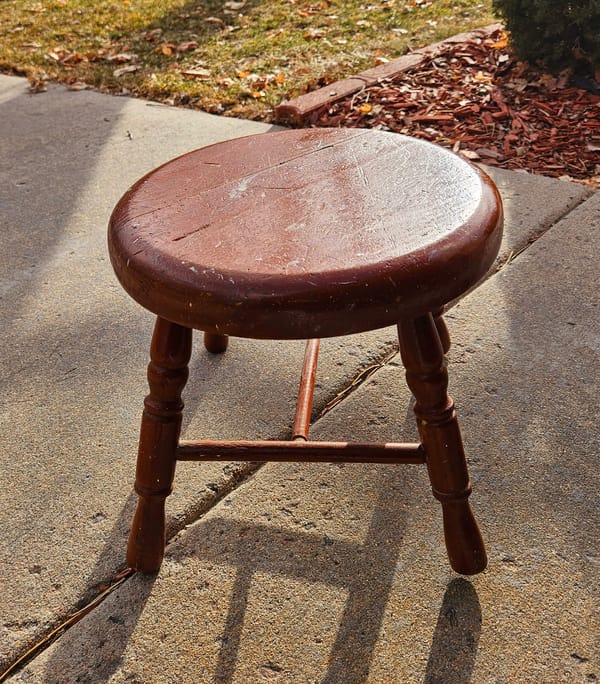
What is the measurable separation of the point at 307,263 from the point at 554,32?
3181 millimetres

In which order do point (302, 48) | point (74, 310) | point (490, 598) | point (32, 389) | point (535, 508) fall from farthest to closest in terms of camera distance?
point (302, 48)
point (74, 310)
point (32, 389)
point (535, 508)
point (490, 598)

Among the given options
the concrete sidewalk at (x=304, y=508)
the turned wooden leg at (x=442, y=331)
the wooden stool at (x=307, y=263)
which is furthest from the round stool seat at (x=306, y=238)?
the concrete sidewalk at (x=304, y=508)

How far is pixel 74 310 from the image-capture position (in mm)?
2551

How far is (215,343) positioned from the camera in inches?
89.7

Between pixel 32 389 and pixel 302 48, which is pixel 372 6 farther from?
pixel 32 389

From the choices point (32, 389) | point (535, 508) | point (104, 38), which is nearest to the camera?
point (535, 508)

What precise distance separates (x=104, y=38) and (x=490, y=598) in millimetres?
4951

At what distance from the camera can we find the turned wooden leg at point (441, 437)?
1.42 m

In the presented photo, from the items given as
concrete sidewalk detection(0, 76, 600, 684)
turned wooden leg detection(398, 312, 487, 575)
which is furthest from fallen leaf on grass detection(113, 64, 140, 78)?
turned wooden leg detection(398, 312, 487, 575)

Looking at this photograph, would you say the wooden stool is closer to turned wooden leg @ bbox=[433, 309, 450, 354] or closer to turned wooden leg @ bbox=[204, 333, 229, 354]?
turned wooden leg @ bbox=[433, 309, 450, 354]

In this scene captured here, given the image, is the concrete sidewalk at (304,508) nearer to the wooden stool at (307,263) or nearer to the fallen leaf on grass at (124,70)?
the wooden stool at (307,263)

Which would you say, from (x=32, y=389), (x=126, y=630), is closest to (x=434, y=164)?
(x=126, y=630)

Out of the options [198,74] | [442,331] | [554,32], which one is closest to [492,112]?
[554,32]

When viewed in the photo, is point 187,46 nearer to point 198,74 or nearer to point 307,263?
point 198,74
